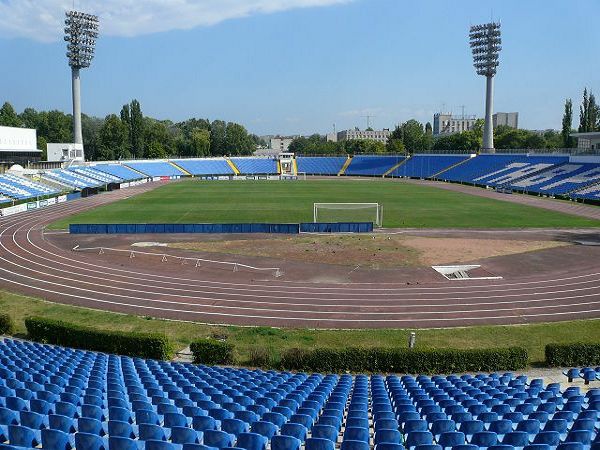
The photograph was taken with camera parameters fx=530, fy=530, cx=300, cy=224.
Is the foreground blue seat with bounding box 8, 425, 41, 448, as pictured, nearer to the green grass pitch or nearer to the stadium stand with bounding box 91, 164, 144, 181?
the green grass pitch

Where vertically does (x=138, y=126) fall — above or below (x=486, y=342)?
above

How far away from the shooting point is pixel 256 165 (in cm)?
13325

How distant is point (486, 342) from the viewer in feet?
68.7

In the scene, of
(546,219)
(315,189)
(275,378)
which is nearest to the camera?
(275,378)

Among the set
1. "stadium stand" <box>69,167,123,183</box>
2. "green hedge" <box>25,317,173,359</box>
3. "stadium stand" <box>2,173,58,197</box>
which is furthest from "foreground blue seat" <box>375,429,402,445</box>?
"stadium stand" <box>69,167,123,183</box>

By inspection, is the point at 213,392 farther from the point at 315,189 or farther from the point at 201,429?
the point at 315,189

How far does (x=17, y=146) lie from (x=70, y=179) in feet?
29.5

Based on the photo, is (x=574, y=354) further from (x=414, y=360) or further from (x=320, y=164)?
(x=320, y=164)

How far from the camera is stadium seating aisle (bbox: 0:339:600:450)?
7691 millimetres

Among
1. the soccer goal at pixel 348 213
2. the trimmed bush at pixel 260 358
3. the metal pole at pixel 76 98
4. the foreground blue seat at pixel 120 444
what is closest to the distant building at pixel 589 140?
the soccer goal at pixel 348 213

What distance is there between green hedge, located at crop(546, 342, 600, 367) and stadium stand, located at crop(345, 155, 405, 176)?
107 m

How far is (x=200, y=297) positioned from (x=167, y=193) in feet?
192

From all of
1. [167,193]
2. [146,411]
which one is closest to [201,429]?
[146,411]

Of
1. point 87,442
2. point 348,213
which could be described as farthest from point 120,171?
point 87,442
